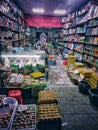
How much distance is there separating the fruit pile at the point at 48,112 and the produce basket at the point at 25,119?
0.16m

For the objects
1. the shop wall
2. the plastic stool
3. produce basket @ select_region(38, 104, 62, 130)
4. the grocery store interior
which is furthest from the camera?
the shop wall

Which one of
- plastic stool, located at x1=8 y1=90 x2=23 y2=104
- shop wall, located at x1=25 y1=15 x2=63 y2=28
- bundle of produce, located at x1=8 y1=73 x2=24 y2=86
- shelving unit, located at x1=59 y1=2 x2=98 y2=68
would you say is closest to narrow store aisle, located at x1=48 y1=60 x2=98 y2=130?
plastic stool, located at x1=8 y1=90 x2=23 y2=104

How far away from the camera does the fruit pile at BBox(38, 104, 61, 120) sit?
8.58 ft

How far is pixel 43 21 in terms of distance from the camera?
507 inches

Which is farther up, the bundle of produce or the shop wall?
the shop wall

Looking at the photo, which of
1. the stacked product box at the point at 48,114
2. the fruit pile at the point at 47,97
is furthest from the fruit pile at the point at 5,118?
the fruit pile at the point at 47,97

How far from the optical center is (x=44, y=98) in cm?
328

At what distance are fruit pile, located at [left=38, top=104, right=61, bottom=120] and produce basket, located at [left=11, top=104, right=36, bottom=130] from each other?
6.4 inches

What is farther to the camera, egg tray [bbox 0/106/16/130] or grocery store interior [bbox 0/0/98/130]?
grocery store interior [bbox 0/0/98/130]

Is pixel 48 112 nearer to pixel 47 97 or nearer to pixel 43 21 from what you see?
pixel 47 97

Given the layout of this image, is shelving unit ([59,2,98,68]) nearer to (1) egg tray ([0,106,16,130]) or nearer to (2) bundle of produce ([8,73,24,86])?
(2) bundle of produce ([8,73,24,86])

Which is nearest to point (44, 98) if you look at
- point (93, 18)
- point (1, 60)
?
point (1, 60)

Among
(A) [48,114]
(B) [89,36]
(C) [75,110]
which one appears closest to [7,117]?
(A) [48,114]

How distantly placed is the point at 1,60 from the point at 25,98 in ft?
5.05
